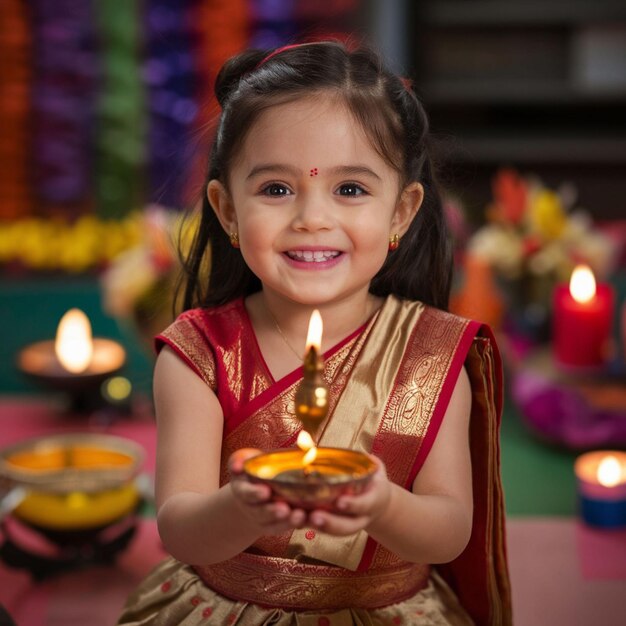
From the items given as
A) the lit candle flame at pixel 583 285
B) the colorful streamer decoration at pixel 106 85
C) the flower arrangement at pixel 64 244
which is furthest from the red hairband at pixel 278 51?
the colorful streamer decoration at pixel 106 85

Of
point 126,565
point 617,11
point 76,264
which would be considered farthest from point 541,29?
point 126,565

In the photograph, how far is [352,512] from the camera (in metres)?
0.97

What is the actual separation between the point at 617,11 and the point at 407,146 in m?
2.76

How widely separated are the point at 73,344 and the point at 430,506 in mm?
1184

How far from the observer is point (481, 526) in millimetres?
1351

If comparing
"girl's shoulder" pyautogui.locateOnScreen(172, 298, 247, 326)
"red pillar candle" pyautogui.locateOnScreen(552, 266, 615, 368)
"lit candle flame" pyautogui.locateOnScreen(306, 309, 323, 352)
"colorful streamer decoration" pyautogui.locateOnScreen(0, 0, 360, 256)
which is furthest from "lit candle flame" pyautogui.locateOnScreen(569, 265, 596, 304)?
"colorful streamer decoration" pyautogui.locateOnScreen(0, 0, 360, 256)

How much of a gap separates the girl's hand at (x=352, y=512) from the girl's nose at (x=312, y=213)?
0.92 ft

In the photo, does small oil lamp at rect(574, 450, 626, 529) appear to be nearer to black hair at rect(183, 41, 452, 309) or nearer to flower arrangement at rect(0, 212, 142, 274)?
black hair at rect(183, 41, 452, 309)

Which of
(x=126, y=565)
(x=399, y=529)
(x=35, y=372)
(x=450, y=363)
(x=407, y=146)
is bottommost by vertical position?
(x=126, y=565)

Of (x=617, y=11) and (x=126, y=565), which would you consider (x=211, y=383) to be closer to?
(x=126, y=565)

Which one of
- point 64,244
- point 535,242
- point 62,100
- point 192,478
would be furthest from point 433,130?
point 192,478

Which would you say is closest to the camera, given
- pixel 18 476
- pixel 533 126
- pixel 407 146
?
pixel 407 146

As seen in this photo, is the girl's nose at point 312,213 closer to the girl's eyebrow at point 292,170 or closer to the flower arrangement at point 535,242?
the girl's eyebrow at point 292,170

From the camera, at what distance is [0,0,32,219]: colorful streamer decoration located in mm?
3457
